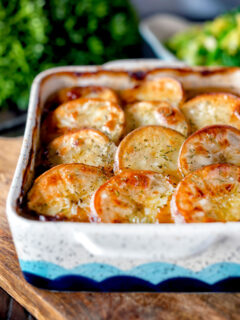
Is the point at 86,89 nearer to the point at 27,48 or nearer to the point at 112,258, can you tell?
the point at 112,258

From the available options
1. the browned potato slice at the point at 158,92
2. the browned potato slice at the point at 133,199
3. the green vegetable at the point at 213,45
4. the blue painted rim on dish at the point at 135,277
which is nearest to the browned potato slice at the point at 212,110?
the browned potato slice at the point at 158,92

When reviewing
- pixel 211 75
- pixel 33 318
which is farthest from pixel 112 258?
pixel 211 75

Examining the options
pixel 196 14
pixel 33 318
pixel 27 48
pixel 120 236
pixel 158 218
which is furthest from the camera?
pixel 196 14

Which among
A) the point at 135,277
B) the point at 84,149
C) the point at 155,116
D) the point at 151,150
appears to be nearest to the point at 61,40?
the point at 155,116

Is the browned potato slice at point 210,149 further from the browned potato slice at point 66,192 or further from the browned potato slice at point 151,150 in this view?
the browned potato slice at point 66,192

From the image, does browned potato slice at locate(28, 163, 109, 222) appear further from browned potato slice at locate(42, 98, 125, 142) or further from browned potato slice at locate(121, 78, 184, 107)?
browned potato slice at locate(121, 78, 184, 107)

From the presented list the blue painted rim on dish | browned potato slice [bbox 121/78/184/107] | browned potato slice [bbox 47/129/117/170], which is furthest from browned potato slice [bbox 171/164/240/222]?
browned potato slice [bbox 121/78/184/107]
